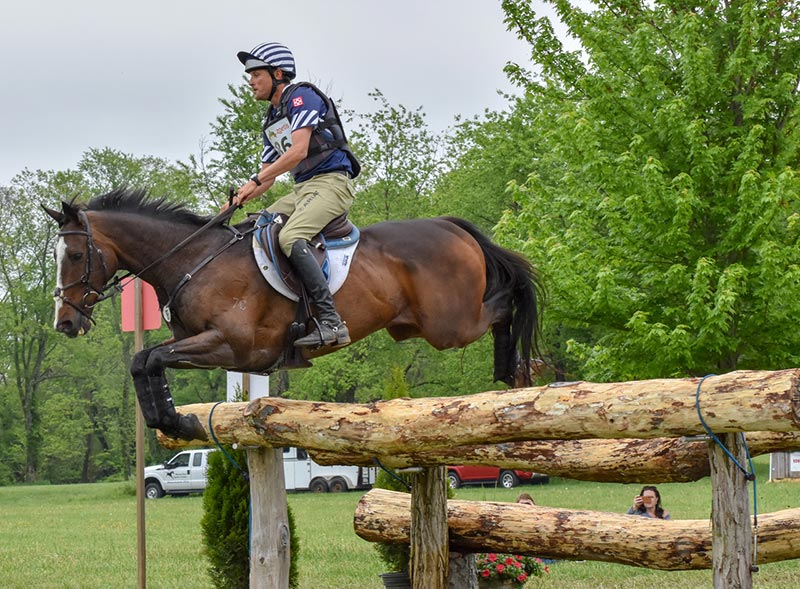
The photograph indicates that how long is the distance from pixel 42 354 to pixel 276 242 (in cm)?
4591

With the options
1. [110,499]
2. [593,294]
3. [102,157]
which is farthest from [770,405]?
[102,157]

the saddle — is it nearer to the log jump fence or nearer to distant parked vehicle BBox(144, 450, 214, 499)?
the log jump fence

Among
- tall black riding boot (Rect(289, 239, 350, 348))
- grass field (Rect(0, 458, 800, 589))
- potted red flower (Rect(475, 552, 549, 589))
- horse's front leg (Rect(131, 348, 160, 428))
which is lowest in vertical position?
grass field (Rect(0, 458, 800, 589))

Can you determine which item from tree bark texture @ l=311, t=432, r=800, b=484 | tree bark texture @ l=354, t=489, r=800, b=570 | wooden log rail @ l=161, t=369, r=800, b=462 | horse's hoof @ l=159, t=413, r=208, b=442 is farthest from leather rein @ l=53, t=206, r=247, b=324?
tree bark texture @ l=354, t=489, r=800, b=570

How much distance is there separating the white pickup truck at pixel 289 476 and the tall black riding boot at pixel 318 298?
26288mm

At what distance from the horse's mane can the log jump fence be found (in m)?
1.31

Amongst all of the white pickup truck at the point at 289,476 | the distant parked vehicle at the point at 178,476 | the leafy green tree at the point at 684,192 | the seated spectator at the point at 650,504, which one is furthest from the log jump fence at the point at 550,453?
the distant parked vehicle at the point at 178,476

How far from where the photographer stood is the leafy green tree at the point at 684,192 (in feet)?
42.4

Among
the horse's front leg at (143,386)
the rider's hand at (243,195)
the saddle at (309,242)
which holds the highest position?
the rider's hand at (243,195)

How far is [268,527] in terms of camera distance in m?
6.19

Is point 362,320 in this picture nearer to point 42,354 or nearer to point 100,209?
point 100,209

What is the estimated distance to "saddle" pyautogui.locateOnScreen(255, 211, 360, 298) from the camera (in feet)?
21.0

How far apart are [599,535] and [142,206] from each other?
12.2 feet

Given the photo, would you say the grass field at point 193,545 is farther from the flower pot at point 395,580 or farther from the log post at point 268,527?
the log post at point 268,527
